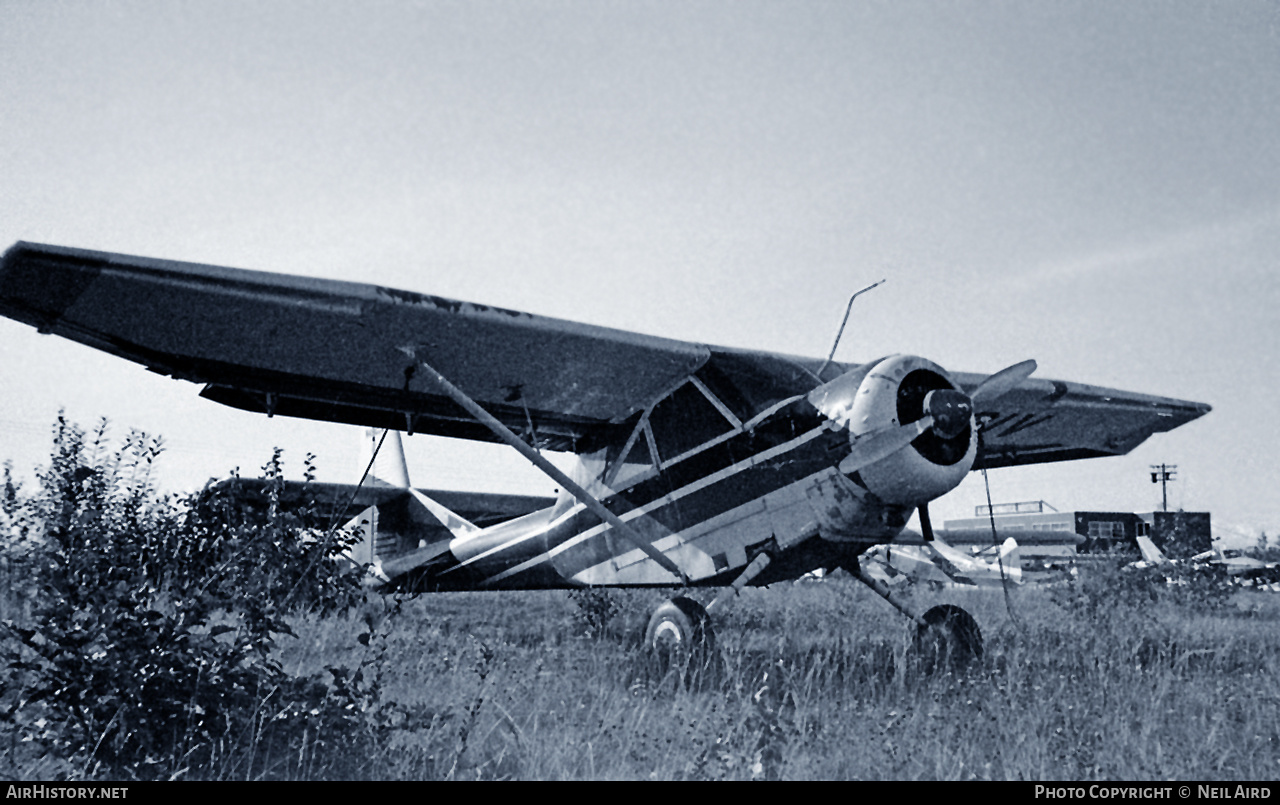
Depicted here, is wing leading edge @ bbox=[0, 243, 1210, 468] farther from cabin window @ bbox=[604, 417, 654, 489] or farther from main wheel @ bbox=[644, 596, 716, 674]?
main wheel @ bbox=[644, 596, 716, 674]

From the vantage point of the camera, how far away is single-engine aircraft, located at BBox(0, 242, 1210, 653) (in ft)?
17.4

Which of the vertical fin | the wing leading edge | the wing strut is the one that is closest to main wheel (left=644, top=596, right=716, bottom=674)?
the wing strut

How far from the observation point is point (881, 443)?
19.0 feet

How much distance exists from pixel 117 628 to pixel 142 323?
305 centimetres

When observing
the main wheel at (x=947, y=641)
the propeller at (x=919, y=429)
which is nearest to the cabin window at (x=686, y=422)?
the propeller at (x=919, y=429)

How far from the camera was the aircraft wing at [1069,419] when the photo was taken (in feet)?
26.8

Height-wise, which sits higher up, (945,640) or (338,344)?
(338,344)

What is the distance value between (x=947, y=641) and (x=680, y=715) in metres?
3.01

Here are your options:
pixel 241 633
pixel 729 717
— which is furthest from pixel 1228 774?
pixel 241 633

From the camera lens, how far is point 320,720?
3.33 metres

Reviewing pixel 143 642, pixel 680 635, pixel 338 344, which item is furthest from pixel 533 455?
pixel 143 642

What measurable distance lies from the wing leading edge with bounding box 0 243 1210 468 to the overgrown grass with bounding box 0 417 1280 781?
1.45 m

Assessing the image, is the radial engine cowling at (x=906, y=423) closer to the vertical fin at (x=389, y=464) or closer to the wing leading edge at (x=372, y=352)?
the wing leading edge at (x=372, y=352)

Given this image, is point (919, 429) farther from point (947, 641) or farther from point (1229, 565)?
point (1229, 565)
